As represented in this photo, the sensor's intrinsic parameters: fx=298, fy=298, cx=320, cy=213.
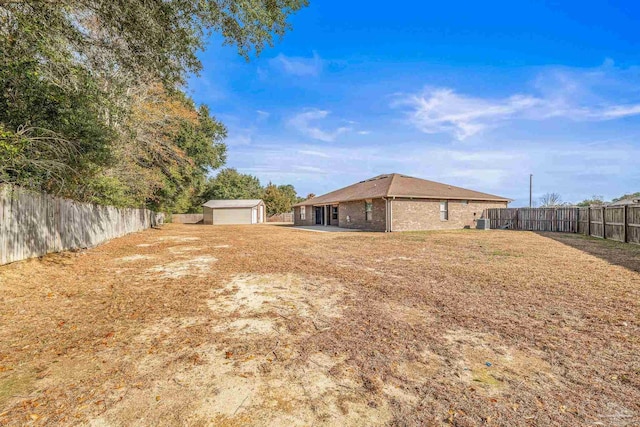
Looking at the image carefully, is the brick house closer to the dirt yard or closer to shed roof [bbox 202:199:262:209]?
the dirt yard

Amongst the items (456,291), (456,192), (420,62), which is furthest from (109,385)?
(456,192)

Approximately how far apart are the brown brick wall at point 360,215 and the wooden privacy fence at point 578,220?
359 inches

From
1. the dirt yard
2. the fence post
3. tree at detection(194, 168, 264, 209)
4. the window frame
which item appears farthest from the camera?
tree at detection(194, 168, 264, 209)

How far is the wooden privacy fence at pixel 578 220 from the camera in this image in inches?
436

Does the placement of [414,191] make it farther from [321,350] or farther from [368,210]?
[321,350]

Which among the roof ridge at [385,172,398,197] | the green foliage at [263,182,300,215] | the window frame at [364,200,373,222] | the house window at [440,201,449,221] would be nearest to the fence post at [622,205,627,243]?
the house window at [440,201,449,221]

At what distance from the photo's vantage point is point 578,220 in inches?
670

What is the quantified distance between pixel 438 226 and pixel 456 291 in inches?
678

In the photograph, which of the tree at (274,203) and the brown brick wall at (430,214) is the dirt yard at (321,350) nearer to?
the brown brick wall at (430,214)

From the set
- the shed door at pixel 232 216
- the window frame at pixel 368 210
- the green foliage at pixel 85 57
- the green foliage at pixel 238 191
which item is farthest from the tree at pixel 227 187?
the green foliage at pixel 85 57

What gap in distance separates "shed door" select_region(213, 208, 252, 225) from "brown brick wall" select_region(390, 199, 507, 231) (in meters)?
24.5

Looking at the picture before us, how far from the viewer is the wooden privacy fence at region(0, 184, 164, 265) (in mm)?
6562

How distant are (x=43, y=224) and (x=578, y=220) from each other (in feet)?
78.4

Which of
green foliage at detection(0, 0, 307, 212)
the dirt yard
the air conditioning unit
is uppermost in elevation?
green foliage at detection(0, 0, 307, 212)
